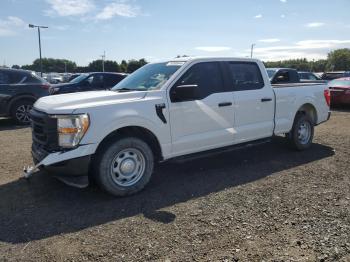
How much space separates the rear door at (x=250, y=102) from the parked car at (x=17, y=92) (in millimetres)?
7437

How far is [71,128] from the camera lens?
166 inches

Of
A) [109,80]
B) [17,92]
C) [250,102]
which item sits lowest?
[250,102]

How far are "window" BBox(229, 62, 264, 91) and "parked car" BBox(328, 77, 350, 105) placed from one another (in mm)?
9637

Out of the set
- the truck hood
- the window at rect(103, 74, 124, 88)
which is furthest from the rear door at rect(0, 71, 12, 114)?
the truck hood

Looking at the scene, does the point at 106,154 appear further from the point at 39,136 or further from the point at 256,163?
the point at 256,163

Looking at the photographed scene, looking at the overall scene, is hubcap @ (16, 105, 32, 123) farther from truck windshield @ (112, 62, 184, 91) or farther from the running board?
Result: the running board

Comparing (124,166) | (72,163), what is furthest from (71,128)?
(124,166)

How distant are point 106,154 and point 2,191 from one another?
1.70 metres

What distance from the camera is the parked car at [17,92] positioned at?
10.6 m

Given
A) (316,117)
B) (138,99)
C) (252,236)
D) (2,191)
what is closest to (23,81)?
(2,191)

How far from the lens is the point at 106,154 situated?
4.46m

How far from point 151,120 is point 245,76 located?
220 cm

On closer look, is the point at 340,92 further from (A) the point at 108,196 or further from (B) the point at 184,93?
(A) the point at 108,196

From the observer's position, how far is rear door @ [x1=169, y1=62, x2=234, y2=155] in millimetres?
5090
